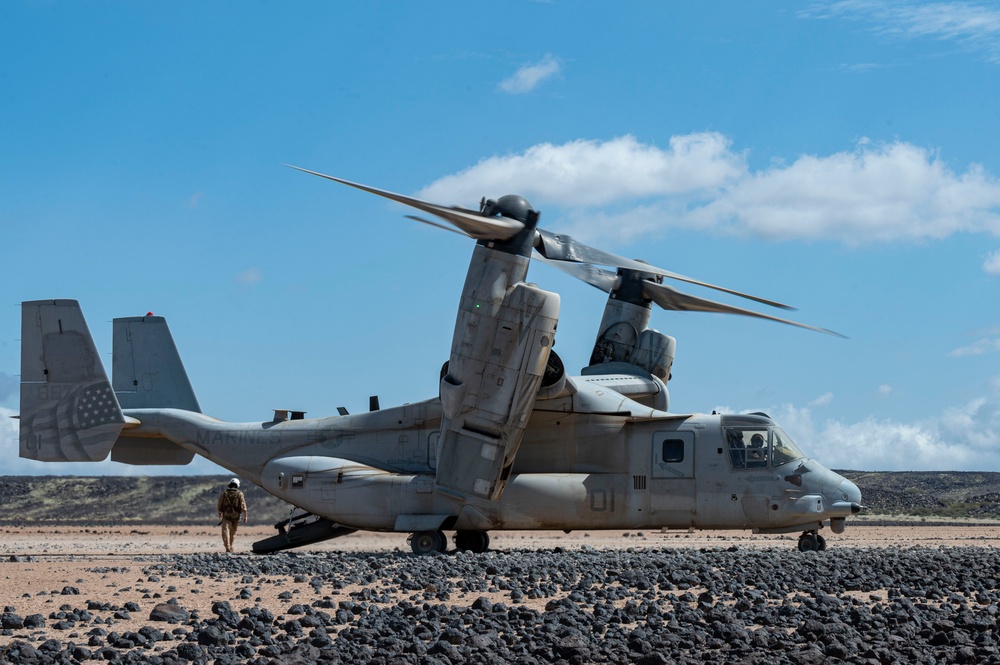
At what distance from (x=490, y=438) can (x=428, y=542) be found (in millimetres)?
2280

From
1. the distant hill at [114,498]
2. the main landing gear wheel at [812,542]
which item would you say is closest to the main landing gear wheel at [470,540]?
the main landing gear wheel at [812,542]

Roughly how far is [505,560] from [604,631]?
6.03 m

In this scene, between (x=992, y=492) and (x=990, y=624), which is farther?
(x=992, y=492)

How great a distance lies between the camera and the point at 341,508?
19.7 metres

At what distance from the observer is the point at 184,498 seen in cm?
5600

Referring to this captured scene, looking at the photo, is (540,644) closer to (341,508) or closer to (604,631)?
(604,631)

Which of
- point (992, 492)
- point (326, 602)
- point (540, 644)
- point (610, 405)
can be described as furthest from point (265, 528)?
point (992, 492)

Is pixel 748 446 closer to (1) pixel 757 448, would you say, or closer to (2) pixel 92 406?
(1) pixel 757 448

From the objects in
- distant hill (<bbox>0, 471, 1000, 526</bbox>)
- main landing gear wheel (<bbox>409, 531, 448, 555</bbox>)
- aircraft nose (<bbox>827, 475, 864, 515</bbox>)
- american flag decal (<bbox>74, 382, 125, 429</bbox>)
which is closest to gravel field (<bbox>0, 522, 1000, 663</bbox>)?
aircraft nose (<bbox>827, 475, 864, 515</bbox>)

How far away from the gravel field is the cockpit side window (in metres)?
2.82

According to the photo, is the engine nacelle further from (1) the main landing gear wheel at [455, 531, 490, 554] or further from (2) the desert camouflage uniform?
(2) the desert camouflage uniform

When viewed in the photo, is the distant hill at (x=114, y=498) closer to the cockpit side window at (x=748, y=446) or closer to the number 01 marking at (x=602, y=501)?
the number 01 marking at (x=602, y=501)

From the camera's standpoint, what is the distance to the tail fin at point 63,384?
20.6 m

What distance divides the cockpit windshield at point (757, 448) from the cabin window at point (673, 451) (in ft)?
2.58
